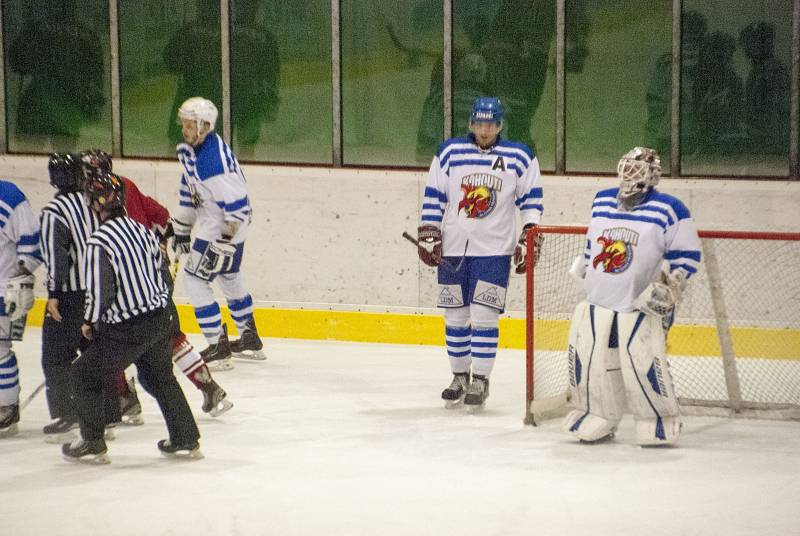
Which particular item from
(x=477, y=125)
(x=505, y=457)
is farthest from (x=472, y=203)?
(x=505, y=457)

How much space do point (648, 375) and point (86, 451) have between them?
227cm

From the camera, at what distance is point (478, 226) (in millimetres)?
6516

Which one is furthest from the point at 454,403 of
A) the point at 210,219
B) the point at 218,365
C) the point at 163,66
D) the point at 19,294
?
the point at 163,66

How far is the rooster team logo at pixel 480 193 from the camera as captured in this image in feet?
21.3

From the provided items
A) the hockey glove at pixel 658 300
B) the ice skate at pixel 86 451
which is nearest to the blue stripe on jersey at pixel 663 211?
the hockey glove at pixel 658 300

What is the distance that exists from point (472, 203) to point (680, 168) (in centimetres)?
218

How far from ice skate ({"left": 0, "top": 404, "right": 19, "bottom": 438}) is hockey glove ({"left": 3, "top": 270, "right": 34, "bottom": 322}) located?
1.43ft

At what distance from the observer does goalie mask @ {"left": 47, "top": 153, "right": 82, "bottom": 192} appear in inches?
221

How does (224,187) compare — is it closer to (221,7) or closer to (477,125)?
(477,125)

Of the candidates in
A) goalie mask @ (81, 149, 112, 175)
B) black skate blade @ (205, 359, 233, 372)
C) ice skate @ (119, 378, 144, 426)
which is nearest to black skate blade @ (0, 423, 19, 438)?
ice skate @ (119, 378, 144, 426)

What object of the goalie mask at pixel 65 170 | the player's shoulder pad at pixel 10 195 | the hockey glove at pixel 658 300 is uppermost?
the goalie mask at pixel 65 170

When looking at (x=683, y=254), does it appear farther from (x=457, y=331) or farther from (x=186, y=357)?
(x=186, y=357)

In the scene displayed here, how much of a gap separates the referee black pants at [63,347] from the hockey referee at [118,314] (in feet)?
1.13

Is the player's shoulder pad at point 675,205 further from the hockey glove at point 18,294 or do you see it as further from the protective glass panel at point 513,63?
the protective glass panel at point 513,63
